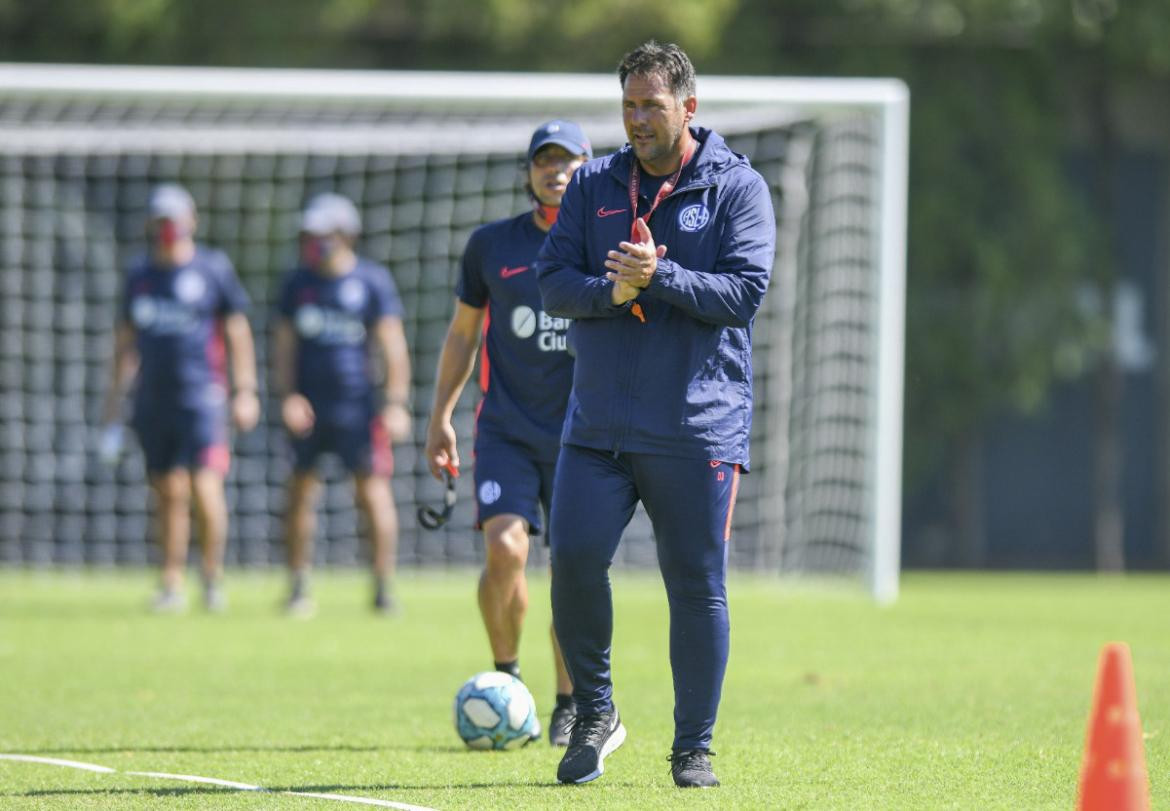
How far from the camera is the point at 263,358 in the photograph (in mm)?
17344

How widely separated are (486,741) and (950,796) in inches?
70.4

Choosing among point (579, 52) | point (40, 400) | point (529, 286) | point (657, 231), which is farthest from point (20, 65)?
point (657, 231)

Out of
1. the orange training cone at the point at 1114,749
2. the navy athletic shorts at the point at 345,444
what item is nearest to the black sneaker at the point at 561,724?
the orange training cone at the point at 1114,749

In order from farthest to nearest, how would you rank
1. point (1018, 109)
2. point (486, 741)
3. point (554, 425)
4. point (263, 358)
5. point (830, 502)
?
point (1018, 109) < point (263, 358) < point (830, 502) < point (554, 425) < point (486, 741)

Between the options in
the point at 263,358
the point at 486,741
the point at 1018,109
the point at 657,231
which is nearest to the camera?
the point at 657,231

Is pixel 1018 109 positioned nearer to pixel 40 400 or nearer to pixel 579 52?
pixel 579 52

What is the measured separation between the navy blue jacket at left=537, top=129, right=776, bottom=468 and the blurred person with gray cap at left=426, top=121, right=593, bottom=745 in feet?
3.67

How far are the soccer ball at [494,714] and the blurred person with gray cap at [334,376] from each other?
18.2ft

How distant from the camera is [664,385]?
5426 millimetres

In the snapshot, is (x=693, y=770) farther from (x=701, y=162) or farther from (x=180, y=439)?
(x=180, y=439)

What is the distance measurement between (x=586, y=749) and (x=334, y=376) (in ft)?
22.7

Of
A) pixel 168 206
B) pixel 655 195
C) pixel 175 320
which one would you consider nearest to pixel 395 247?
pixel 175 320

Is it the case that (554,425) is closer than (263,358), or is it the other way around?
(554,425)

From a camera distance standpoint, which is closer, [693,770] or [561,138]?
[693,770]
